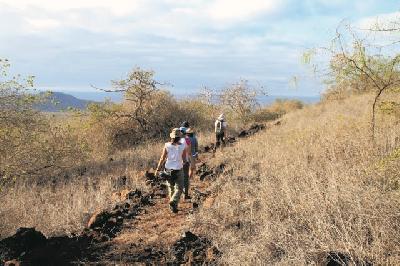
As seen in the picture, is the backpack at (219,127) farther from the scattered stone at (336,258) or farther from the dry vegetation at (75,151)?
the scattered stone at (336,258)

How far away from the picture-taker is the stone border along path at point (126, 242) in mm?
7715

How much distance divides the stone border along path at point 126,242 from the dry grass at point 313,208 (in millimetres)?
476

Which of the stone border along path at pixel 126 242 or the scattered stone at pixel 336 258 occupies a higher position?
the scattered stone at pixel 336 258

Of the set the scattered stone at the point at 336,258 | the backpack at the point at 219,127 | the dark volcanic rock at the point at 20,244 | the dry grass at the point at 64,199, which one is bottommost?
the dry grass at the point at 64,199

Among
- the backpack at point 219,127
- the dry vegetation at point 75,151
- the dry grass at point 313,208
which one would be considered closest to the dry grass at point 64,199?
the dry vegetation at point 75,151

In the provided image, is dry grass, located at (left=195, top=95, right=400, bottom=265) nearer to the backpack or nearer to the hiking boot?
the hiking boot

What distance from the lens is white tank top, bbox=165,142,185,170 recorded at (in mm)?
10812

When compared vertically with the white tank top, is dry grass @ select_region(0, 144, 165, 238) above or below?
below

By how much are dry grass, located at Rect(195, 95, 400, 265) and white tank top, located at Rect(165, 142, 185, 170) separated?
115 cm

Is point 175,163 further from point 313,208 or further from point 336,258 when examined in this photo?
point 336,258

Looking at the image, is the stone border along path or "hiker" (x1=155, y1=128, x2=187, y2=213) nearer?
the stone border along path

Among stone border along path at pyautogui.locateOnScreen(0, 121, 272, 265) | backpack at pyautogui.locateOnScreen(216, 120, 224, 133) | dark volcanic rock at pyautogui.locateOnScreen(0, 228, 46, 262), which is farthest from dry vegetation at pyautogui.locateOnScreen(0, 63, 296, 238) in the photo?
backpack at pyautogui.locateOnScreen(216, 120, 224, 133)

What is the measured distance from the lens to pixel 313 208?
779 centimetres

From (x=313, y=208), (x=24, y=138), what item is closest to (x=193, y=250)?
(x=313, y=208)
